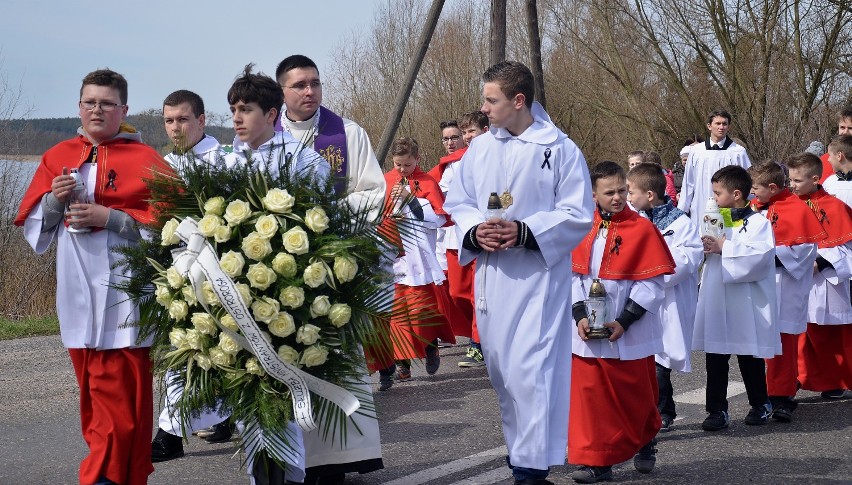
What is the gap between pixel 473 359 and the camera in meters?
11.0

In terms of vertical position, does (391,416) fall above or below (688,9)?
below

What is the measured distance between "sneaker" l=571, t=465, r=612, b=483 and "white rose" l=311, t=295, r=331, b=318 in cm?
230

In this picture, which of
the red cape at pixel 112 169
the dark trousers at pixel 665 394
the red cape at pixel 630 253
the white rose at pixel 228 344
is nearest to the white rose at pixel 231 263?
the white rose at pixel 228 344

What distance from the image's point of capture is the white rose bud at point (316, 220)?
4809mm

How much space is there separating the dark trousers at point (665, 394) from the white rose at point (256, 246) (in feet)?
13.0

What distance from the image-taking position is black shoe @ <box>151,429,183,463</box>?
7.24 meters

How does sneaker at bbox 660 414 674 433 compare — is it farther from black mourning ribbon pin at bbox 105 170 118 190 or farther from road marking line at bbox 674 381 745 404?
black mourning ribbon pin at bbox 105 170 118 190

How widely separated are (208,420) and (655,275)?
284 cm

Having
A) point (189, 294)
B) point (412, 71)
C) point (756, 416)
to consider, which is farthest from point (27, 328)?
point (189, 294)

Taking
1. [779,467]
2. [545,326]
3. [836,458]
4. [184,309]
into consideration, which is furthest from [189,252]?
[836,458]

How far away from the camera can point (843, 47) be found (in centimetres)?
2334

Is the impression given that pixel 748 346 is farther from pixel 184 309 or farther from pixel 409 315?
pixel 184 309

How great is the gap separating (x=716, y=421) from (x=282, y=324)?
160 inches

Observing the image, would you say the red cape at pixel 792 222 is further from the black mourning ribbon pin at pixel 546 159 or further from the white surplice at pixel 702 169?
the white surplice at pixel 702 169
